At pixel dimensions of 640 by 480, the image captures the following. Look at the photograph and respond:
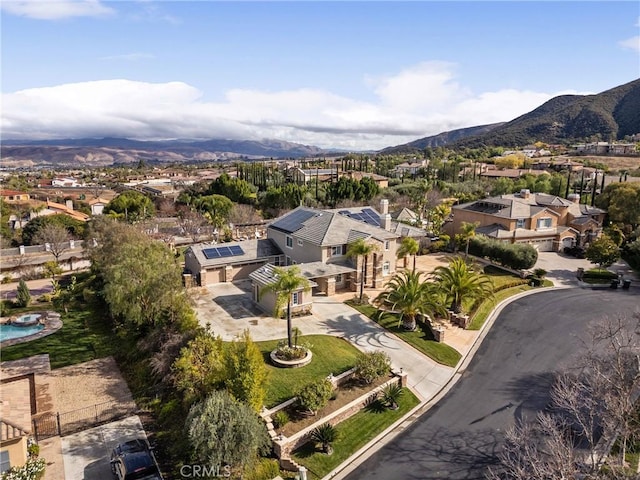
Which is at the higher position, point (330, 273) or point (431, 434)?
point (330, 273)

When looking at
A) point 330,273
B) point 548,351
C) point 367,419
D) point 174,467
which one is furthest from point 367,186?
point 174,467

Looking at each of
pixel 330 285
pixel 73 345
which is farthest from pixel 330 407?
pixel 73 345

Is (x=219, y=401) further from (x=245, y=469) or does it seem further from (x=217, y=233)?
(x=217, y=233)

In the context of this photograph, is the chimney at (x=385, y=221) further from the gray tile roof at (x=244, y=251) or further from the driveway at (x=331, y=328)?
the driveway at (x=331, y=328)

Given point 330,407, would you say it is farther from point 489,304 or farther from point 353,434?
point 489,304

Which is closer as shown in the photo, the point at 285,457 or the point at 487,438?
the point at 285,457

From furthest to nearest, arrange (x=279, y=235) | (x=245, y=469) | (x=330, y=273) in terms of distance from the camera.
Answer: (x=279, y=235)
(x=330, y=273)
(x=245, y=469)

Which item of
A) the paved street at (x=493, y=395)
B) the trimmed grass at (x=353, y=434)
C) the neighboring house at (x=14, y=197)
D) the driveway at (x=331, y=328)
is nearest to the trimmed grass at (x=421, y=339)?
the driveway at (x=331, y=328)
